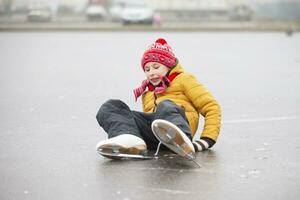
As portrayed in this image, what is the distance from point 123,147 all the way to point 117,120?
321mm

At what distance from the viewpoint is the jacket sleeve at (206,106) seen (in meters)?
6.05

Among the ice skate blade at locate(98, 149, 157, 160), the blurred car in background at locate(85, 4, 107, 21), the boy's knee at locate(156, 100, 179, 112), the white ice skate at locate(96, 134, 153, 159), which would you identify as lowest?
the ice skate blade at locate(98, 149, 157, 160)

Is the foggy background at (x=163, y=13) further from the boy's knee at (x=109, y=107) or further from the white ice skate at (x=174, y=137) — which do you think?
the white ice skate at (x=174, y=137)

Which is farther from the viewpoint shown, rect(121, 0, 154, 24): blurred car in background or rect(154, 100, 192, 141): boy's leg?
rect(121, 0, 154, 24): blurred car in background

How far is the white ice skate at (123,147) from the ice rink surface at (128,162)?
0.07 meters

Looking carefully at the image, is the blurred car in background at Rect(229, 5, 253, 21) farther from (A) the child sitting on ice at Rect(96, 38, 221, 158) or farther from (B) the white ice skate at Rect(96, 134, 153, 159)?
(B) the white ice skate at Rect(96, 134, 153, 159)

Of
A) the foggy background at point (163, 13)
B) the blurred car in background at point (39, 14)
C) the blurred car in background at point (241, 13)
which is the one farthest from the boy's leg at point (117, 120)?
the blurred car in background at point (241, 13)

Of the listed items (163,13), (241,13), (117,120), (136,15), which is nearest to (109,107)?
(117,120)

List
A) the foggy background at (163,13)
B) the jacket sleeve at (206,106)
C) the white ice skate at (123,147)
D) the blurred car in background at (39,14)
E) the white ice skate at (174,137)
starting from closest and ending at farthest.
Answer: the white ice skate at (174,137) < the white ice skate at (123,147) < the jacket sleeve at (206,106) < the blurred car in background at (39,14) < the foggy background at (163,13)

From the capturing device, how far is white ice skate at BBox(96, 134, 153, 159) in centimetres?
573

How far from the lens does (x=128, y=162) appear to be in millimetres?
5805

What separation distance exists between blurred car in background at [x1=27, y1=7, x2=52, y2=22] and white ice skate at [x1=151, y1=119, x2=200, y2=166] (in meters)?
37.1

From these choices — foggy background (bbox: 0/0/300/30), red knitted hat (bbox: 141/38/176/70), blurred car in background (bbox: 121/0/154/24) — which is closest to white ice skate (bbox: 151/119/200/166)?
red knitted hat (bbox: 141/38/176/70)

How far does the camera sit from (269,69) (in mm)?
16125
